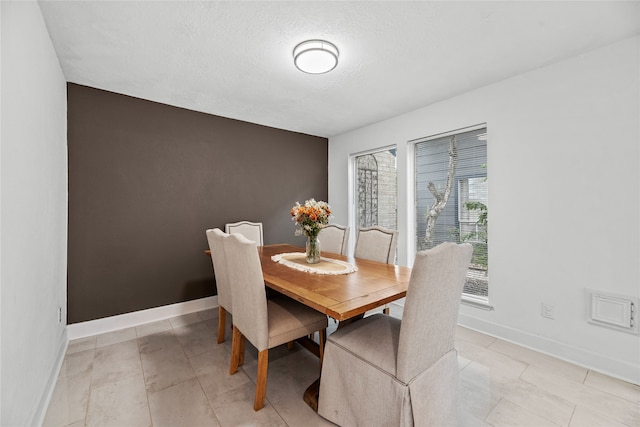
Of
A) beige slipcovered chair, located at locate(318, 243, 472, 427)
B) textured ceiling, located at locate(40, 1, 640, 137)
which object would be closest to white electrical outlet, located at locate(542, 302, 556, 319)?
beige slipcovered chair, located at locate(318, 243, 472, 427)

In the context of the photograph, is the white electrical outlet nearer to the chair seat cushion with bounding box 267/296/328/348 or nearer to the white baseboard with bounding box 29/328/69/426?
the chair seat cushion with bounding box 267/296/328/348

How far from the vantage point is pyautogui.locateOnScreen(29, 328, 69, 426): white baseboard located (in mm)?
1523

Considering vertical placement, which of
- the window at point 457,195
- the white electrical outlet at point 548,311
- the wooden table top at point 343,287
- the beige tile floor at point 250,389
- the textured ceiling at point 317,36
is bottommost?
the beige tile floor at point 250,389

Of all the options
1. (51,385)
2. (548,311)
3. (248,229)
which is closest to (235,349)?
(51,385)

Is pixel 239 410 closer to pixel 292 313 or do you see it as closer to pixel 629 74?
pixel 292 313

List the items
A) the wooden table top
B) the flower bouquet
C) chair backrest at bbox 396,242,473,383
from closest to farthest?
chair backrest at bbox 396,242,473,383 → the wooden table top → the flower bouquet

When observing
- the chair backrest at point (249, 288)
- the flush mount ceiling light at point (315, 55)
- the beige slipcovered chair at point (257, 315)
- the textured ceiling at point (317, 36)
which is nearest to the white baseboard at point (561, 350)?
the beige slipcovered chair at point (257, 315)

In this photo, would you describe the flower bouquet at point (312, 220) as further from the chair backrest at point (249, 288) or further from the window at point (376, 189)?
the window at point (376, 189)

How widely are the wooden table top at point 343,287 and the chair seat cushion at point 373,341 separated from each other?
21 cm

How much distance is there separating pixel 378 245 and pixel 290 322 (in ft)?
4.05

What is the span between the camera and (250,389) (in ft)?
6.03

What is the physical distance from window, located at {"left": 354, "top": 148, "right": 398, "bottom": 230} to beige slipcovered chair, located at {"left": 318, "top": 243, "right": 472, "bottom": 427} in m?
2.38

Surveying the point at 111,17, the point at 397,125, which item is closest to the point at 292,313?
the point at 111,17

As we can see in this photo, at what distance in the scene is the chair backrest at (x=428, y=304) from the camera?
120cm
